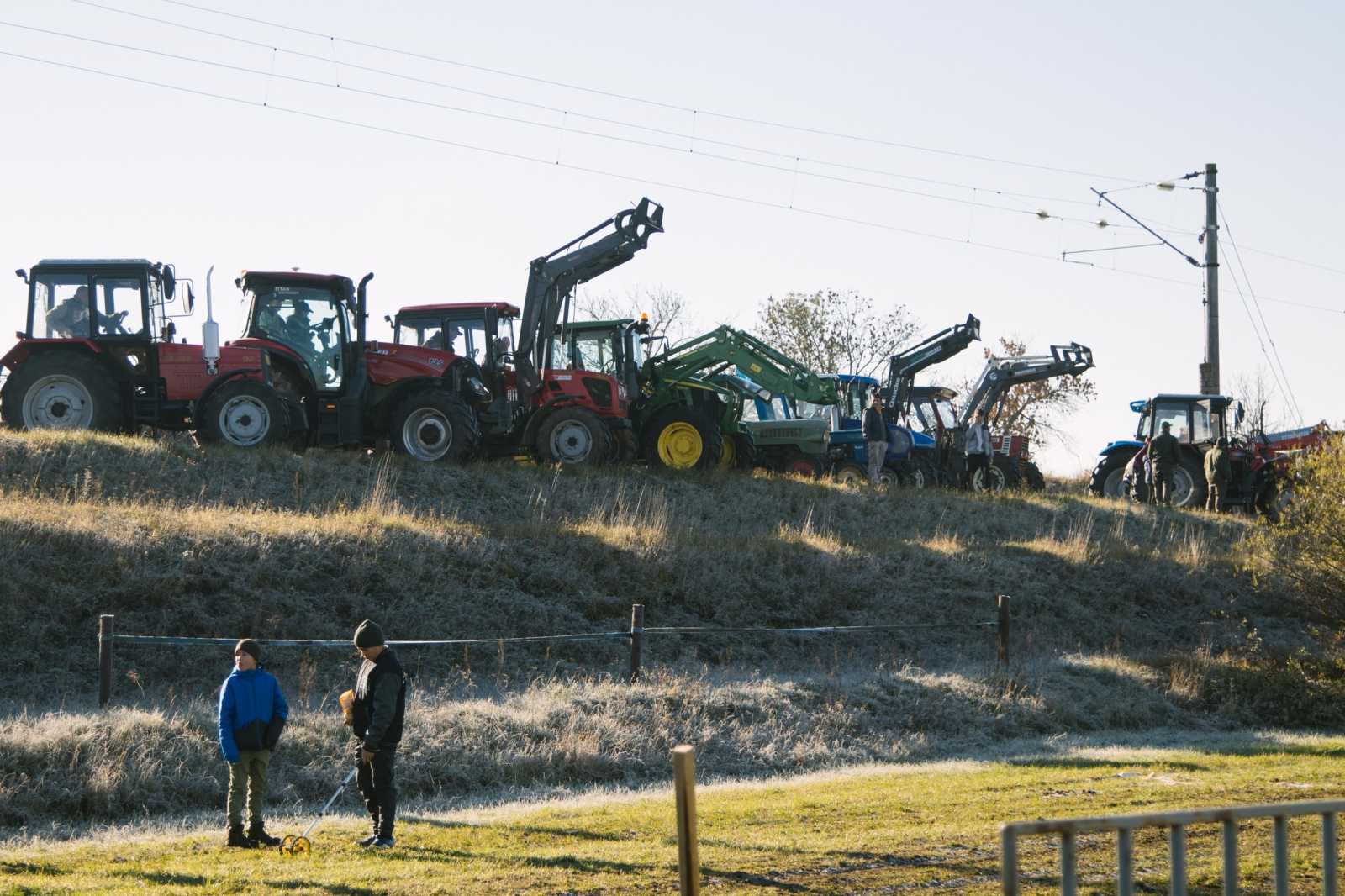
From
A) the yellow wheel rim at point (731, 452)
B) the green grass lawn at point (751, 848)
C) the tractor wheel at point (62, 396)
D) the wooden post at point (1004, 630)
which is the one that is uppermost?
the tractor wheel at point (62, 396)

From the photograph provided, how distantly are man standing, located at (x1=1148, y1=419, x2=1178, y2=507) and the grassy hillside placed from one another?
452cm

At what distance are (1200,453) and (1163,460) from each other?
1.80m

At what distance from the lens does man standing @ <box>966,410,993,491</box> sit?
1331 inches

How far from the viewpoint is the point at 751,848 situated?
953cm

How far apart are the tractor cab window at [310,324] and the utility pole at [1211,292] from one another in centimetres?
1905

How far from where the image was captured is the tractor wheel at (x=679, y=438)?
27734mm

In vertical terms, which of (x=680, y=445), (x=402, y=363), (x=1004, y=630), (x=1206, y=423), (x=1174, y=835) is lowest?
(x=1004, y=630)

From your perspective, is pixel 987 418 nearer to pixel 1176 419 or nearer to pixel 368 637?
pixel 1176 419

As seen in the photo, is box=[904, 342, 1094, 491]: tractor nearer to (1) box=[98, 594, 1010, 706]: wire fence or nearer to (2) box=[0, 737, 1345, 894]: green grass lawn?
(1) box=[98, 594, 1010, 706]: wire fence

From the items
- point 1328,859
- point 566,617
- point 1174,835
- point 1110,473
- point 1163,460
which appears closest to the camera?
point 1174,835

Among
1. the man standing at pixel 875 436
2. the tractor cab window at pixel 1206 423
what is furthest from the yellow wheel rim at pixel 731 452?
the tractor cab window at pixel 1206 423

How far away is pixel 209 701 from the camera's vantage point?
49.4 feet

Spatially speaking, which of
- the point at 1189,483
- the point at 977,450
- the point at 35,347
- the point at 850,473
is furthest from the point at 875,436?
the point at 35,347

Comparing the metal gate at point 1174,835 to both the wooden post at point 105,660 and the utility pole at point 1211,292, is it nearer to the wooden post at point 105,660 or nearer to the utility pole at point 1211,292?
the wooden post at point 105,660
